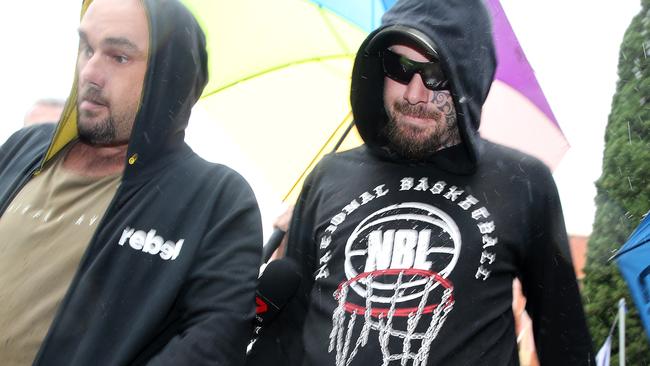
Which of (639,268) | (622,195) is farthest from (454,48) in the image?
(622,195)

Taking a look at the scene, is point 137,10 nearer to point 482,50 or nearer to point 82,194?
point 82,194

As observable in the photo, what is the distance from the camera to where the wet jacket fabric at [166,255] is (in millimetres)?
2293

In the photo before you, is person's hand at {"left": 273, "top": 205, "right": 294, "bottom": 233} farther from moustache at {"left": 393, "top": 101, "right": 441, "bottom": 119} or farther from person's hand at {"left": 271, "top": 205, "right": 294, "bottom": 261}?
moustache at {"left": 393, "top": 101, "right": 441, "bottom": 119}

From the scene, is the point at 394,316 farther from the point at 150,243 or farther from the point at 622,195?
the point at 622,195

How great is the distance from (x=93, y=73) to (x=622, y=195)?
3.98 m

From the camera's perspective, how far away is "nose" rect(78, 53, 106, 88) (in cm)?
267

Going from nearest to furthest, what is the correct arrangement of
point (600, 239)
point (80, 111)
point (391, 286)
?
point (391, 286)
point (80, 111)
point (600, 239)

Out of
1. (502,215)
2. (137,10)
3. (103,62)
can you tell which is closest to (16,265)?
(103,62)

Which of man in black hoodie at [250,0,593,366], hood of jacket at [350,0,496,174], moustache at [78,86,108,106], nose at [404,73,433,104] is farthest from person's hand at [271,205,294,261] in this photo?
moustache at [78,86,108,106]

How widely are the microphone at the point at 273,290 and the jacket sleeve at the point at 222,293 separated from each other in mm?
155

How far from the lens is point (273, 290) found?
8.50ft

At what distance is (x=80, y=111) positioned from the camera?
8.86 feet

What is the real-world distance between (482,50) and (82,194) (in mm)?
1429

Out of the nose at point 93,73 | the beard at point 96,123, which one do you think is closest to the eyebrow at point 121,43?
the nose at point 93,73
